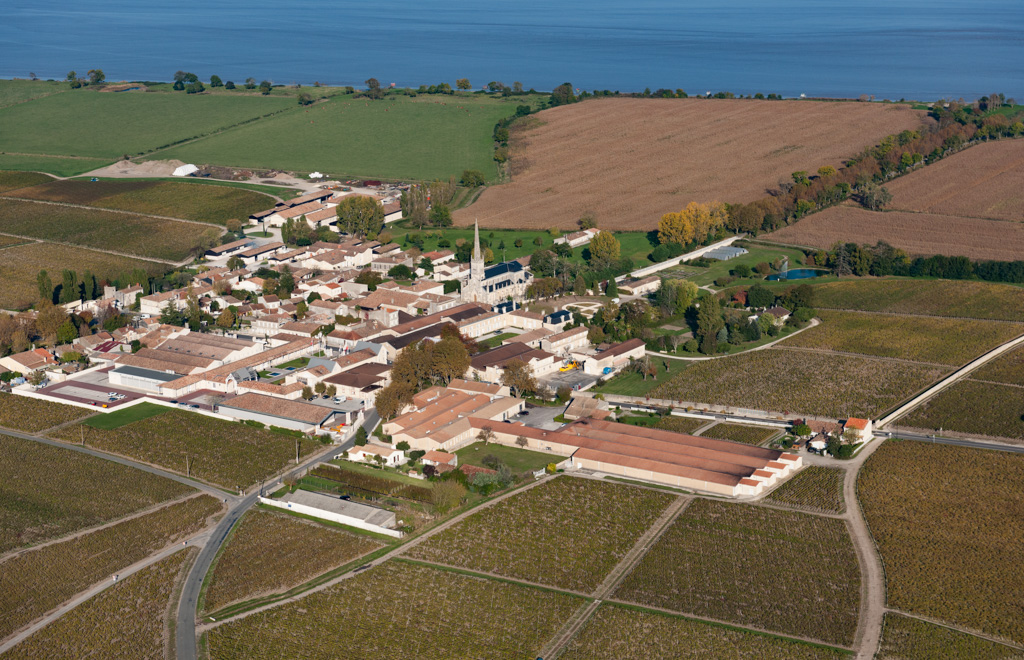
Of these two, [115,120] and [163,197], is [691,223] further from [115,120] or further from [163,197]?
[115,120]

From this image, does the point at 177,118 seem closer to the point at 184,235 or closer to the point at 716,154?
the point at 184,235

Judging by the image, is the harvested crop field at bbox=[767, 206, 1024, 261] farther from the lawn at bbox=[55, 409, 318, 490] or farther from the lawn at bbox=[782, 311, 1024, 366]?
the lawn at bbox=[55, 409, 318, 490]

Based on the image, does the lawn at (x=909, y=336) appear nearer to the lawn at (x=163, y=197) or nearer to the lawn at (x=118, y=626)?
the lawn at (x=118, y=626)

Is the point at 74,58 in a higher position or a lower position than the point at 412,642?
higher

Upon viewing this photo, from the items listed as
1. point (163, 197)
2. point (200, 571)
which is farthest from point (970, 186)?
point (200, 571)

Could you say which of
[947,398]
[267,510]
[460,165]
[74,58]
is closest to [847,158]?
[460,165]
